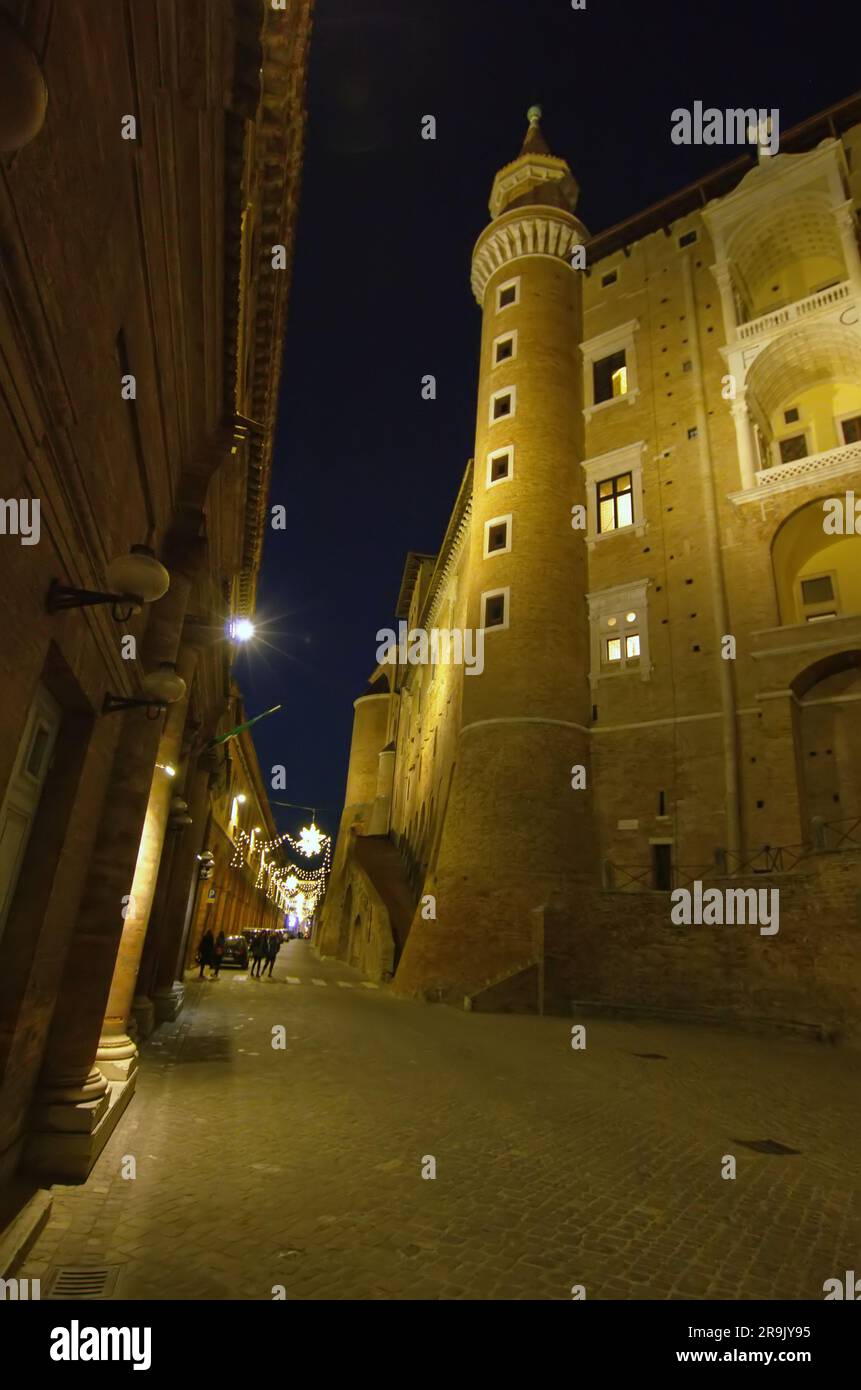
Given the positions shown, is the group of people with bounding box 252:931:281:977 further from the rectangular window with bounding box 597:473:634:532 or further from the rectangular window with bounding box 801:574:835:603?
the rectangular window with bounding box 801:574:835:603

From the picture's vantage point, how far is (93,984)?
623 centimetres

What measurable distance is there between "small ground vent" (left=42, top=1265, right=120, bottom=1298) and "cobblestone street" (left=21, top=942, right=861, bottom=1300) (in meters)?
0.08

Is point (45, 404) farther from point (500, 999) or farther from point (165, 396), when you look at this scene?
point (500, 999)

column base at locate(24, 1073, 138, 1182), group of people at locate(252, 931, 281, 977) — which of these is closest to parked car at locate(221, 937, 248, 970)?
group of people at locate(252, 931, 281, 977)

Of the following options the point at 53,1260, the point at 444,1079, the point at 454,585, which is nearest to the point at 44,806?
the point at 53,1260

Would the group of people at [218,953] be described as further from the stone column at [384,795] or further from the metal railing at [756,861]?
the stone column at [384,795]

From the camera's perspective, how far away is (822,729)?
2025 cm

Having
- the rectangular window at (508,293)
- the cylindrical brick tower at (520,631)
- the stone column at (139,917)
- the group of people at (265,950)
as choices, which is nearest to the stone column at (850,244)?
the cylindrical brick tower at (520,631)

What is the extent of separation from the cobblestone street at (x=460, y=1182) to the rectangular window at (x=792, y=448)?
71.3ft

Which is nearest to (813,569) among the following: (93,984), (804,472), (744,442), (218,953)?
(804,472)

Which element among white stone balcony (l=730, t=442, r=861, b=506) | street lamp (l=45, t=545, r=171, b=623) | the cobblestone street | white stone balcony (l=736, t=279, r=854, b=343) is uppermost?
white stone balcony (l=736, t=279, r=854, b=343)

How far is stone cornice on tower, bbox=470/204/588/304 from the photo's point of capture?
32.2m

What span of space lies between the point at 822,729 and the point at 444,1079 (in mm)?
16227

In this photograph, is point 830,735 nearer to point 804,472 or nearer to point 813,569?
point 813,569
